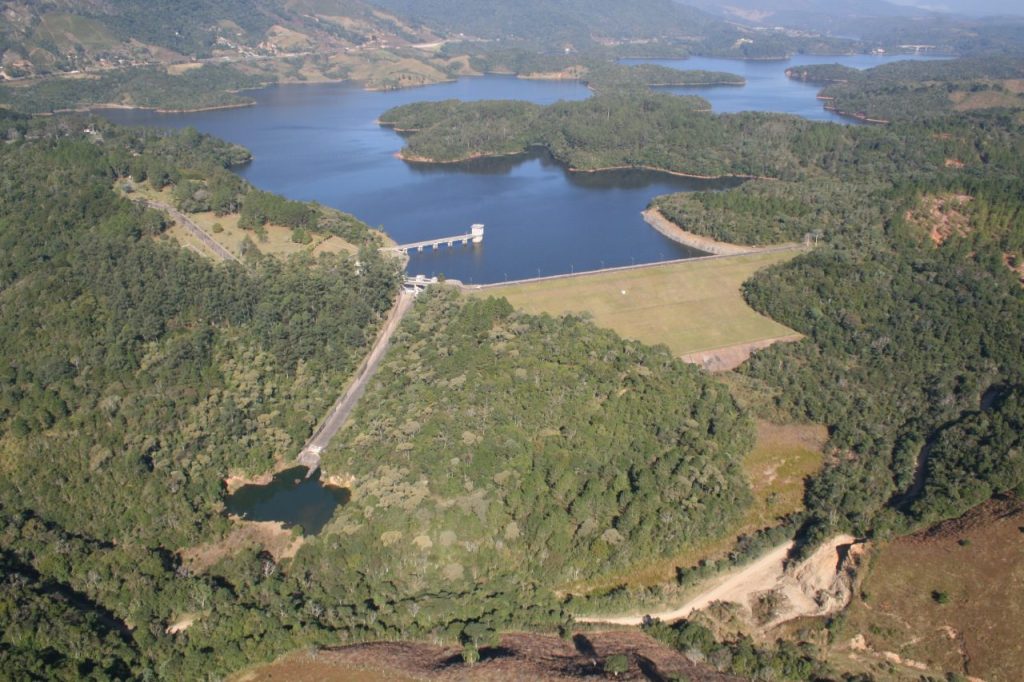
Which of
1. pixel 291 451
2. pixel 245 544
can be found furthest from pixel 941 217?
pixel 245 544

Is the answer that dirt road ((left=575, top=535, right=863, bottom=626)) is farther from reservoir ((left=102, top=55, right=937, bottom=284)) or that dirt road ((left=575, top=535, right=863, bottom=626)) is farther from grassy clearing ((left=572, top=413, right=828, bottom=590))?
reservoir ((left=102, top=55, right=937, bottom=284))

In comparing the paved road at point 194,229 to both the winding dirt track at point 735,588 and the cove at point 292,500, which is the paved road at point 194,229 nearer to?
the cove at point 292,500

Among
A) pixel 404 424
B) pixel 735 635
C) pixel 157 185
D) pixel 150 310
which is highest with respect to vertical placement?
pixel 157 185

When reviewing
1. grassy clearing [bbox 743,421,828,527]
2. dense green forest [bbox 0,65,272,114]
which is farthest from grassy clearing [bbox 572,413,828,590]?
dense green forest [bbox 0,65,272,114]

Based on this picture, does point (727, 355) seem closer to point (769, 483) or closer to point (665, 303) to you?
point (665, 303)

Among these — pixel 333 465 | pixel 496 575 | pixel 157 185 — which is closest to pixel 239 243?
pixel 157 185

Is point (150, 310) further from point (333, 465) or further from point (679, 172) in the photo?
point (679, 172)

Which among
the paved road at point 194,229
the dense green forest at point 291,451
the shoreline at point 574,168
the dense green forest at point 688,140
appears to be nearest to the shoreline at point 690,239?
the shoreline at point 574,168
